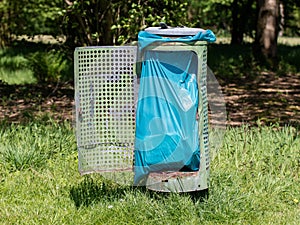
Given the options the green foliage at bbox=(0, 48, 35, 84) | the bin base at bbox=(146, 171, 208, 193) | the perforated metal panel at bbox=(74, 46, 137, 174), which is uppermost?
the perforated metal panel at bbox=(74, 46, 137, 174)

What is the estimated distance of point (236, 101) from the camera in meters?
9.09

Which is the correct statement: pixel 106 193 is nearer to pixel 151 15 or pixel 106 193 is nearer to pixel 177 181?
pixel 177 181

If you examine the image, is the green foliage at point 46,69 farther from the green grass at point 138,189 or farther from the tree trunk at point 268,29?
the green grass at point 138,189

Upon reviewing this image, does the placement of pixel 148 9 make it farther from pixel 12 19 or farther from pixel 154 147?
pixel 12 19

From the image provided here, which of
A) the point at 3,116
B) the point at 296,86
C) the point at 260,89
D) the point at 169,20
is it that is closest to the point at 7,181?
the point at 3,116

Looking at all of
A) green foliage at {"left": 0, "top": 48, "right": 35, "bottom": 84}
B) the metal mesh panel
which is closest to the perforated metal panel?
the metal mesh panel

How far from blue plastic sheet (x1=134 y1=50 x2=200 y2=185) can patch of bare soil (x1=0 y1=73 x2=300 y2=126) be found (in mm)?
3218

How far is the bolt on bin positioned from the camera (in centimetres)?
350

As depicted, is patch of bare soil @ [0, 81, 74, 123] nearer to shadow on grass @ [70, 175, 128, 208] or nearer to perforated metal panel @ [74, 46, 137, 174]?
shadow on grass @ [70, 175, 128, 208]

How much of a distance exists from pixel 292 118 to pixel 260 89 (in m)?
2.78

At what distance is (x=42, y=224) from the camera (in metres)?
3.69

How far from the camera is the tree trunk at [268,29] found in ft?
42.0

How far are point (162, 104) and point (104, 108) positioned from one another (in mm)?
496

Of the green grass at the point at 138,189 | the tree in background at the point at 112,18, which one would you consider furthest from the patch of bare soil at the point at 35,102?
the green grass at the point at 138,189
